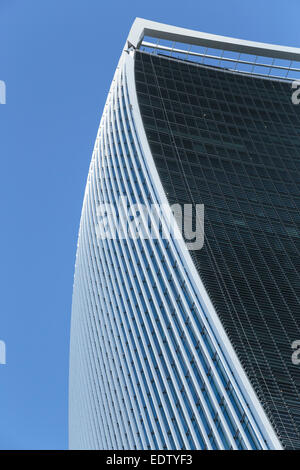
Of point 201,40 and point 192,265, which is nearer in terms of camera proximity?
point 192,265

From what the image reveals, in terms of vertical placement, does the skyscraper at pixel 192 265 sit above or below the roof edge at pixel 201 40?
below

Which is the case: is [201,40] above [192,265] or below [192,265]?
above

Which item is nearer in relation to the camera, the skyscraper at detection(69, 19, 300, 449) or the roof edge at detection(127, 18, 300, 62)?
the skyscraper at detection(69, 19, 300, 449)

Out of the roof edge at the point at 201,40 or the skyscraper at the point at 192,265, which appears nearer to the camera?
the skyscraper at the point at 192,265

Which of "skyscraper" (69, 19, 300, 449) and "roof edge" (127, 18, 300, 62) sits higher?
"roof edge" (127, 18, 300, 62)

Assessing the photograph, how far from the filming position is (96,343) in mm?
101562

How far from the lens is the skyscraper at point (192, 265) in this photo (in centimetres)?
6378

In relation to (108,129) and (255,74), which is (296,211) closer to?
(108,129)

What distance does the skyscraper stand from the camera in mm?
63781

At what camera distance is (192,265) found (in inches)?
2911
